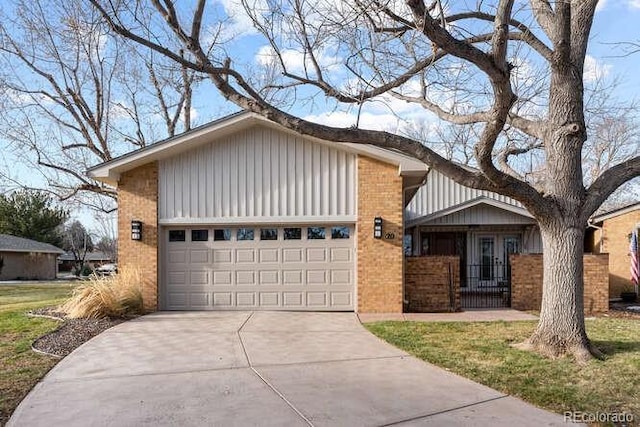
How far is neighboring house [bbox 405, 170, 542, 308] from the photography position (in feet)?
57.9

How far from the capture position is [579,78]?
770cm

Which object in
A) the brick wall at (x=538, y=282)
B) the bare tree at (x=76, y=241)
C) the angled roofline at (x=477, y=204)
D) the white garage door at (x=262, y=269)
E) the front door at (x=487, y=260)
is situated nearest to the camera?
the white garage door at (x=262, y=269)

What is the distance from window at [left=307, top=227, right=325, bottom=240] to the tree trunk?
5849mm

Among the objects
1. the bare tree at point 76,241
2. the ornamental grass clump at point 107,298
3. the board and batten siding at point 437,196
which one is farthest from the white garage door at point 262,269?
the bare tree at point 76,241

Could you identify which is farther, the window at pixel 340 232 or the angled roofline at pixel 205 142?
the window at pixel 340 232

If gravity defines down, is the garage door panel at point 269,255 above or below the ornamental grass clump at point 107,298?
above

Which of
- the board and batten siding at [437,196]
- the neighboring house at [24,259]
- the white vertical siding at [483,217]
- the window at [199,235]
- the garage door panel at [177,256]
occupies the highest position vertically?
the board and batten siding at [437,196]

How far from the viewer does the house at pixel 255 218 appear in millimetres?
12125

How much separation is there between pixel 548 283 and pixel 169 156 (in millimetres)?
8989

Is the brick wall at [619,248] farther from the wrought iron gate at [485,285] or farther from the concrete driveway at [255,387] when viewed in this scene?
the concrete driveway at [255,387]

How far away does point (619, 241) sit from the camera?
672 inches

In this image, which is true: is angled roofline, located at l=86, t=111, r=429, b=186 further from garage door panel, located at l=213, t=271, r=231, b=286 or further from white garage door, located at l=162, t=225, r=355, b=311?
garage door panel, located at l=213, t=271, r=231, b=286

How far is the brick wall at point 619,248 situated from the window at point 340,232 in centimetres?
1007

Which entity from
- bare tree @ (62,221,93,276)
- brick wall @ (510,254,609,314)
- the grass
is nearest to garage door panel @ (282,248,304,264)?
the grass
